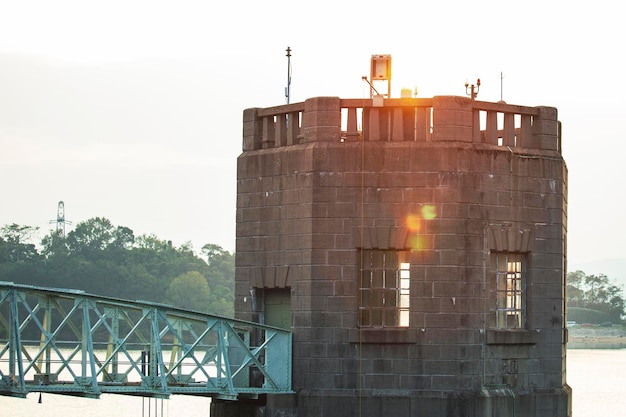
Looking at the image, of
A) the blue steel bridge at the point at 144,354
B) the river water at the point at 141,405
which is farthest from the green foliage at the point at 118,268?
the blue steel bridge at the point at 144,354

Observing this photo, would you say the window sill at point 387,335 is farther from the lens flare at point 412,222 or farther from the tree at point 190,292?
the tree at point 190,292

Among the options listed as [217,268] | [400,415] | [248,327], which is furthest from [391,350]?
[217,268]

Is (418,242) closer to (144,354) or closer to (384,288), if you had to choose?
(384,288)

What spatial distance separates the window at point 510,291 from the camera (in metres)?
32.9

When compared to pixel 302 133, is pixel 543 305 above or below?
below

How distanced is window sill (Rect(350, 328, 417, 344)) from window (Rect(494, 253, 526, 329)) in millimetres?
2021

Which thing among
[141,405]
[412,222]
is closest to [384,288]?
[412,222]

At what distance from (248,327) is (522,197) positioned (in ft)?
20.4

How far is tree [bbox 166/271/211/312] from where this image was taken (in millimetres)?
156125

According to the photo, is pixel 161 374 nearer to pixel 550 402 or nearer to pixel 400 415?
pixel 400 415

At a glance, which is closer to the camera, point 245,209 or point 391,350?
point 391,350

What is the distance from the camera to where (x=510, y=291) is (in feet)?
108

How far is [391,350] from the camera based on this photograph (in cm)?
3203

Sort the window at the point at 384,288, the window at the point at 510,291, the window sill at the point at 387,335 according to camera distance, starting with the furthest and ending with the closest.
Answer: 1. the window at the point at 510,291
2. the window at the point at 384,288
3. the window sill at the point at 387,335
